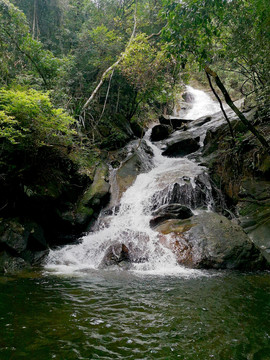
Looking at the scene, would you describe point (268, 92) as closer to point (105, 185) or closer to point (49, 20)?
point (105, 185)

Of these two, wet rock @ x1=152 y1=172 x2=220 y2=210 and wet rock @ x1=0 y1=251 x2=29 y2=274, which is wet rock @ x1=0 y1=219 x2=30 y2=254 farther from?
wet rock @ x1=152 y1=172 x2=220 y2=210

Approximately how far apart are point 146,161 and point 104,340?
472 inches

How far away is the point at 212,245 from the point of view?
21.8ft

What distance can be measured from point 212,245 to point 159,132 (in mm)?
12806

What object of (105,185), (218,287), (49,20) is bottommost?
(218,287)

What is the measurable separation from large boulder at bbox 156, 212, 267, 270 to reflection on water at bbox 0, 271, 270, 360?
3.48ft

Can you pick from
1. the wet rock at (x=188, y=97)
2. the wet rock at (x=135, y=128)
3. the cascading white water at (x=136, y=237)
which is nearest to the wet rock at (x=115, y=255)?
the cascading white water at (x=136, y=237)

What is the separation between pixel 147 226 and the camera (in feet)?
28.6

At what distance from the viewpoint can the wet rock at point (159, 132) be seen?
18188mm

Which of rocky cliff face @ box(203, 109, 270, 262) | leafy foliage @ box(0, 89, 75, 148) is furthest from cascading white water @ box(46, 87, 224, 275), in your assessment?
leafy foliage @ box(0, 89, 75, 148)

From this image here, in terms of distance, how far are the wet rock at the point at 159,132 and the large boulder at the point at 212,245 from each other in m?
11.5

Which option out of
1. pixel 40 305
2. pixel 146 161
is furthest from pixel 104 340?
pixel 146 161

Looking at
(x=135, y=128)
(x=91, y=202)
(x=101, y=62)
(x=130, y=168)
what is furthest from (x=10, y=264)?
(x=135, y=128)

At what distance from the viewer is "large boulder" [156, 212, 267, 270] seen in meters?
6.29
